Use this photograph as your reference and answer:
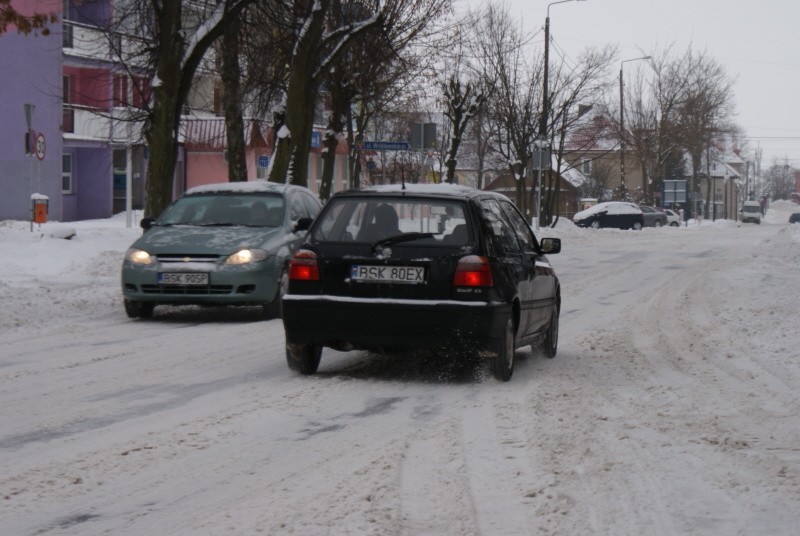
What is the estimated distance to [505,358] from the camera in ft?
30.8

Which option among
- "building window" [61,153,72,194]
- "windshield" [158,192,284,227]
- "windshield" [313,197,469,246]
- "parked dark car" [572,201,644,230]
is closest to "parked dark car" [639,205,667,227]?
"parked dark car" [572,201,644,230]

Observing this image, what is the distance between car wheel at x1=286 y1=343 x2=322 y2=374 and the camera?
31.4 ft

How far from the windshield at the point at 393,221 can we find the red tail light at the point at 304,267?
0.55 feet

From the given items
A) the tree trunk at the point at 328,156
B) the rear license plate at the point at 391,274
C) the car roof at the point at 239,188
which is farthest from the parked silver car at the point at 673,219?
the rear license plate at the point at 391,274

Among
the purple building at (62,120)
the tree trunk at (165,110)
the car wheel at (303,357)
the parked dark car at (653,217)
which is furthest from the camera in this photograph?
the parked dark car at (653,217)

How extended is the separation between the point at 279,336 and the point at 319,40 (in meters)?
14.9

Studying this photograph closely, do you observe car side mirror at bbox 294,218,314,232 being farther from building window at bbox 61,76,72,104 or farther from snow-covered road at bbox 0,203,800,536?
building window at bbox 61,76,72,104

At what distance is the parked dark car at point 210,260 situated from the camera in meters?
13.9

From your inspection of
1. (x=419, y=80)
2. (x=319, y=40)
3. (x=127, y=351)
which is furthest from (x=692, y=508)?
(x=419, y=80)

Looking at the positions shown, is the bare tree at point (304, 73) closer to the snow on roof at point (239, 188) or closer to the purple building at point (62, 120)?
the purple building at point (62, 120)

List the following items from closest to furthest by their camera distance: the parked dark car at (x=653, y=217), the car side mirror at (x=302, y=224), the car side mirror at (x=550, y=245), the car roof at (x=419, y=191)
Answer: the car roof at (x=419, y=191) → the car side mirror at (x=550, y=245) → the car side mirror at (x=302, y=224) → the parked dark car at (x=653, y=217)

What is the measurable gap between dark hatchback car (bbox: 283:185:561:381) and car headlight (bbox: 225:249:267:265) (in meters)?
4.31

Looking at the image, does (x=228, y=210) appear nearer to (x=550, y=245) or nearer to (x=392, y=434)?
(x=550, y=245)

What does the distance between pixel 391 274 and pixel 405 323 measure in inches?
14.7
